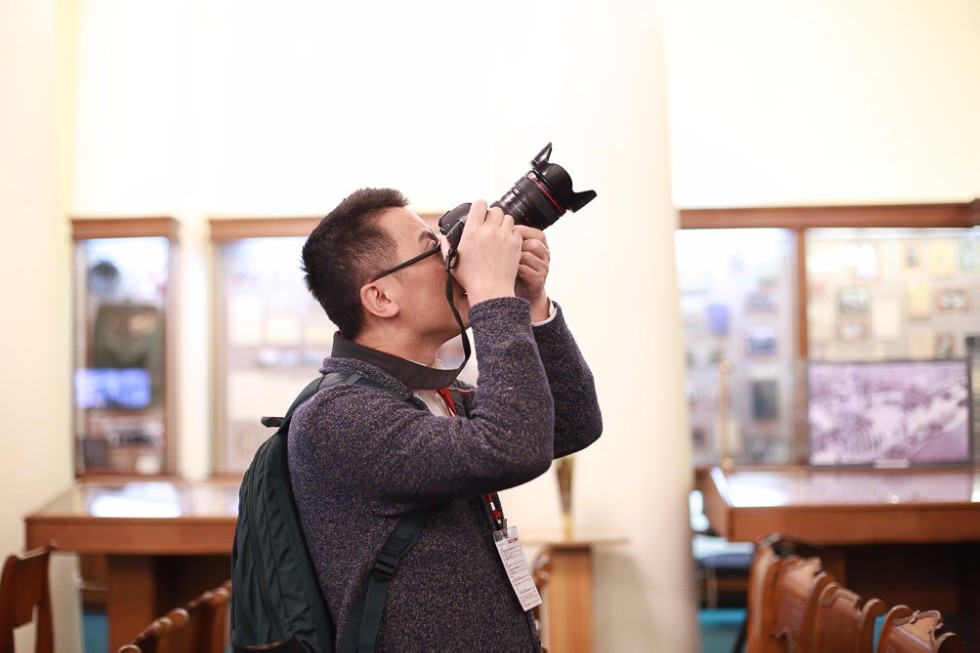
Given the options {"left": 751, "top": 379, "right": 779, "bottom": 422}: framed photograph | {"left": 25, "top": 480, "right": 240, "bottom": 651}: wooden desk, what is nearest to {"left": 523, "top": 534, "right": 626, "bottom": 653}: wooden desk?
{"left": 25, "top": 480, "right": 240, "bottom": 651}: wooden desk

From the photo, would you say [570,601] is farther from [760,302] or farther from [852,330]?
Result: [852,330]

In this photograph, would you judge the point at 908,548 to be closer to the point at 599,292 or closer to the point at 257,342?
the point at 599,292

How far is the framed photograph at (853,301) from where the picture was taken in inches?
251

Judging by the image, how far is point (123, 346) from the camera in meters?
6.52

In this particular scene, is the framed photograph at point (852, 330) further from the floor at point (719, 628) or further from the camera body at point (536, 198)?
the camera body at point (536, 198)

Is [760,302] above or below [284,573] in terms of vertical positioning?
above

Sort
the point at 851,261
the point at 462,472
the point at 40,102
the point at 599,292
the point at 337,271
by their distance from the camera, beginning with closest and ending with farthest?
1. the point at 462,472
2. the point at 337,271
3. the point at 599,292
4. the point at 40,102
5. the point at 851,261

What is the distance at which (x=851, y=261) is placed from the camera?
6.41 meters

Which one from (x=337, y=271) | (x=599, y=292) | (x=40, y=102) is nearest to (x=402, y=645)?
(x=337, y=271)

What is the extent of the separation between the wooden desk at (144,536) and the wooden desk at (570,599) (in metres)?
1.20

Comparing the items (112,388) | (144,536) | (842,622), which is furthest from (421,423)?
(112,388)

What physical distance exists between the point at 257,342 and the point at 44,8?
7.98 ft

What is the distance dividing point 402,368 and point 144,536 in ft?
9.59

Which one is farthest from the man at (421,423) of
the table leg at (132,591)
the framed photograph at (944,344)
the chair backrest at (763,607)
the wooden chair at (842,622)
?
the framed photograph at (944,344)
